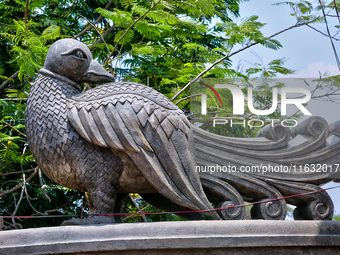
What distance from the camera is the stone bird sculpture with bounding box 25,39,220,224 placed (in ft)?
9.12

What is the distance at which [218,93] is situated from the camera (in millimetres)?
4188

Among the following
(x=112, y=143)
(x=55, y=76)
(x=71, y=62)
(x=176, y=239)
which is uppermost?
(x=71, y=62)

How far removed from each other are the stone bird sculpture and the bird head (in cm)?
16

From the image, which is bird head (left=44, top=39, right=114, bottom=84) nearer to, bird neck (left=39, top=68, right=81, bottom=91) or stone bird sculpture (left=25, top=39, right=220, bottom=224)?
bird neck (left=39, top=68, right=81, bottom=91)

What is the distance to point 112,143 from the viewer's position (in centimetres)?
276

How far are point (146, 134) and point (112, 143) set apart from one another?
0.86 feet

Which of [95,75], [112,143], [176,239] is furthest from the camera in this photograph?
[95,75]

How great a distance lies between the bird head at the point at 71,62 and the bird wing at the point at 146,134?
25cm

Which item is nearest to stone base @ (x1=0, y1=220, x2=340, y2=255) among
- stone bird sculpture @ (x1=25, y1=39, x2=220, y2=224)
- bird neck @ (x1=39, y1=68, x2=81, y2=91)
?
stone bird sculpture @ (x1=25, y1=39, x2=220, y2=224)

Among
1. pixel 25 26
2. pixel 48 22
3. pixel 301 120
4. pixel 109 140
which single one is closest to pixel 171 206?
pixel 109 140

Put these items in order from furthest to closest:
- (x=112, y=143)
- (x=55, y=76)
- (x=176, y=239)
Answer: (x=55, y=76), (x=112, y=143), (x=176, y=239)

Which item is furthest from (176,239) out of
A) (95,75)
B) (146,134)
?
(95,75)

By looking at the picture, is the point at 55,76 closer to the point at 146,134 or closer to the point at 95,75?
the point at 95,75

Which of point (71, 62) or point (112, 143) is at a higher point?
point (71, 62)
